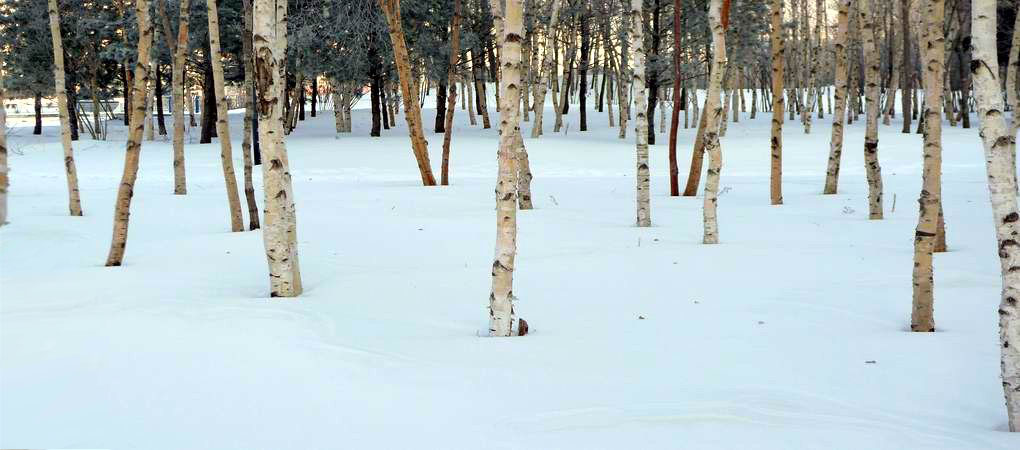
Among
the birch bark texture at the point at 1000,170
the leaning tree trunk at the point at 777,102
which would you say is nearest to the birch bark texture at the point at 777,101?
the leaning tree trunk at the point at 777,102

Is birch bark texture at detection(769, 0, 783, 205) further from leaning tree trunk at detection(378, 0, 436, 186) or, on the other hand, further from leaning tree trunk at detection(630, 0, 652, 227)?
leaning tree trunk at detection(378, 0, 436, 186)

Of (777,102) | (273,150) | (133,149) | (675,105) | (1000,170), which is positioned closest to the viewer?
(1000,170)

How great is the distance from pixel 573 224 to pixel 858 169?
1427 cm

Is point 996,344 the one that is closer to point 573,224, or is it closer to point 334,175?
point 573,224

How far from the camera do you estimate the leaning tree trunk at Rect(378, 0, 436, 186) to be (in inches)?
677

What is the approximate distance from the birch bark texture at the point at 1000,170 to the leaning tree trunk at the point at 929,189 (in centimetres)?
178

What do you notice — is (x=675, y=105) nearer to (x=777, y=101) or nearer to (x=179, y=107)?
(x=777, y=101)

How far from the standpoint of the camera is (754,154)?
28.5 m

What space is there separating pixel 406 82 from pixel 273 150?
10974 mm

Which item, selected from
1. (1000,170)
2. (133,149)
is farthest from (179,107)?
(1000,170)

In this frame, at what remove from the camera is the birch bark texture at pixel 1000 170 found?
4.14 metres

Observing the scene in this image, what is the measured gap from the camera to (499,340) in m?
5.84

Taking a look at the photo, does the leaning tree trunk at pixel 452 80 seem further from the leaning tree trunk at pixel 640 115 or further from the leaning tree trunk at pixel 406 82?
the leaning tree trunk at pixel 640 115

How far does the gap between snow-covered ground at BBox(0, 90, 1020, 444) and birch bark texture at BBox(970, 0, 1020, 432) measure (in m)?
0.44
